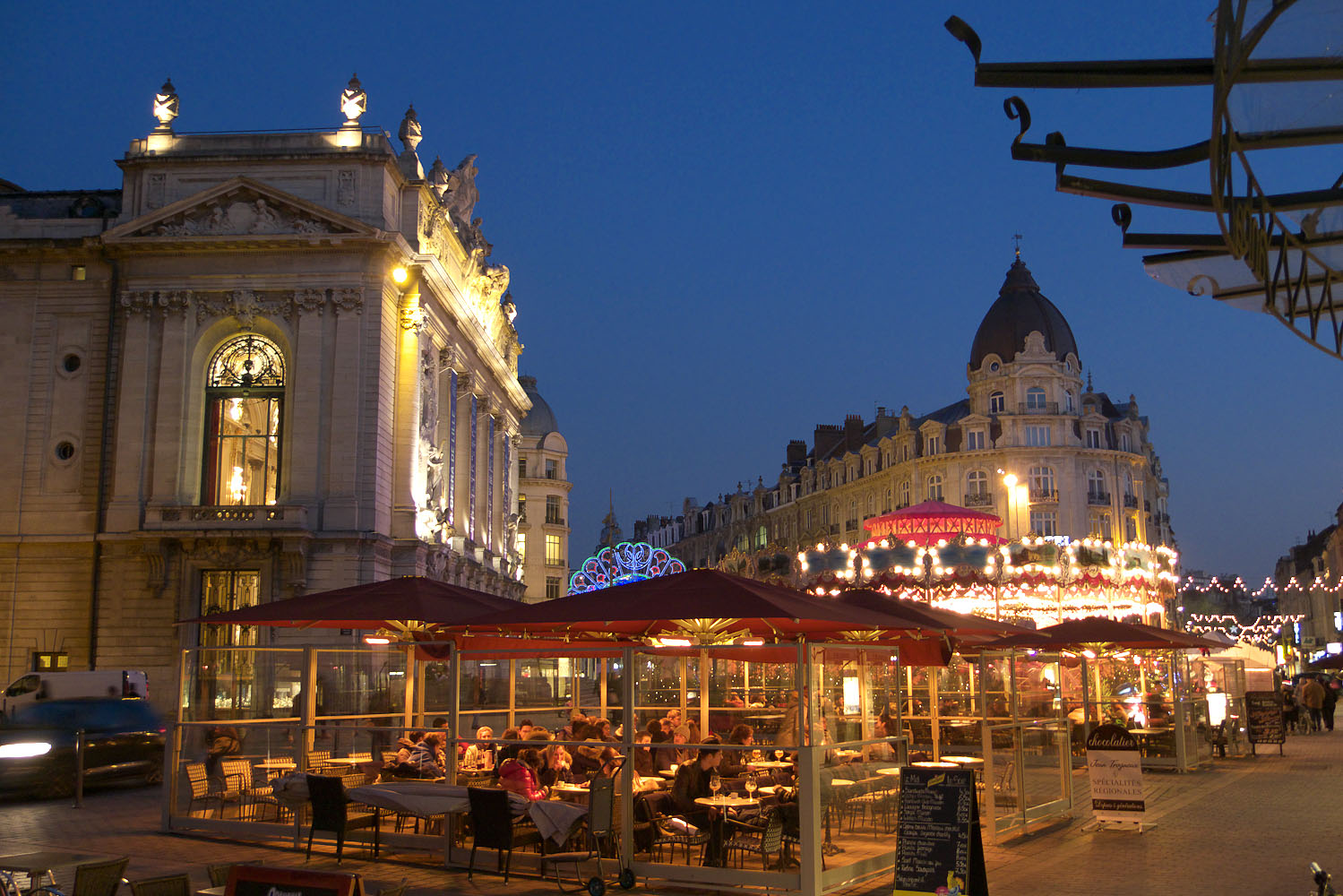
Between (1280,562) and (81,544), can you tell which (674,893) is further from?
(1280,562)

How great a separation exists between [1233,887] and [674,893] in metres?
5.41

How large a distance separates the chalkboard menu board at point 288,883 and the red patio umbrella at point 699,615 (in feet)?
17.0

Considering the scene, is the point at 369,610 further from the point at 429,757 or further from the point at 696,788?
the point at 696,788

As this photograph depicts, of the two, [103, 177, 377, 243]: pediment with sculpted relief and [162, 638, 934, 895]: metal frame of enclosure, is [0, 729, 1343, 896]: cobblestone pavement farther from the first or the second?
[103, 177, 377, 243]: pediment with sculpted relief

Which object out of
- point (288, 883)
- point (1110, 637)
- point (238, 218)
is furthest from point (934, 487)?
point (288, 883)

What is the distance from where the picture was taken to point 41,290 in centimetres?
3825

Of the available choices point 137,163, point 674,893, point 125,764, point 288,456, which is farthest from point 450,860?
point 137,163

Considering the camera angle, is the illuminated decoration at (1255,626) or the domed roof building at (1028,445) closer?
the domed roof building at (1028,445)

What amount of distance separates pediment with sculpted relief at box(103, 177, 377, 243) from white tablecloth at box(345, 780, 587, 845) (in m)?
25.2

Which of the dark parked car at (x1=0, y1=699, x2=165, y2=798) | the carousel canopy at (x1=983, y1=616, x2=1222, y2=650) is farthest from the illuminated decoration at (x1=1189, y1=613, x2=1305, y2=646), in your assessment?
the dark parked car at (x1=0, y1=699, x2=165, y2=798)

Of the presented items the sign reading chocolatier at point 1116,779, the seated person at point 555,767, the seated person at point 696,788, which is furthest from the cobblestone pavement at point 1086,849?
the seated person at point 555,767

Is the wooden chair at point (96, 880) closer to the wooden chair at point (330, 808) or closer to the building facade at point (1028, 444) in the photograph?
the wooden chair at point (330, 808)

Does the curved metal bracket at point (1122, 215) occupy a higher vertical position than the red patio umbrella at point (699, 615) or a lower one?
higher

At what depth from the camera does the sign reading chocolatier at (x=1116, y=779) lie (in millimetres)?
15945
